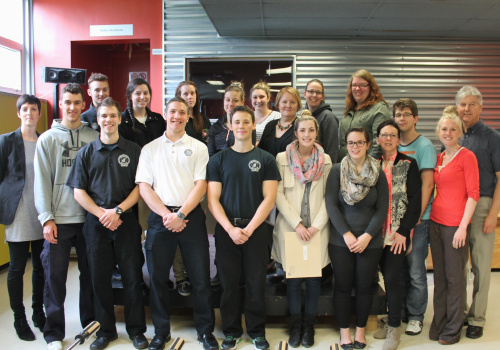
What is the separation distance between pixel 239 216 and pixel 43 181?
53.2 inches

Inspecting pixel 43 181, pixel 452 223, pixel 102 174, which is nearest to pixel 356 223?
pixel 452 223

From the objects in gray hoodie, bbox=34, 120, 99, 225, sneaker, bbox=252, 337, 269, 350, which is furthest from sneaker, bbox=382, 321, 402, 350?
gray hoodie, bbox=34, 120, 99, 225

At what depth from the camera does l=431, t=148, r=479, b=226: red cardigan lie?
2688mm

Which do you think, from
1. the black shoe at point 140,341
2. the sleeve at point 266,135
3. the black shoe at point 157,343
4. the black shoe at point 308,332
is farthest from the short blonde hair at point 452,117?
the black shoe at point 140,341

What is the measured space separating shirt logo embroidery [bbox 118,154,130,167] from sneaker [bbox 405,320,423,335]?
2.35 meters

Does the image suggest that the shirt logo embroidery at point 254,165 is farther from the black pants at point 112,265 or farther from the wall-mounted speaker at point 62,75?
the wall-mounted speaker at point 62,75

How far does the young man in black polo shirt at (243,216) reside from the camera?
262 centimetres

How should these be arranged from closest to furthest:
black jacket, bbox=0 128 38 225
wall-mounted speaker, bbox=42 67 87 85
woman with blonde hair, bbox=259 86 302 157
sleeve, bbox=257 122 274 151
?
black jacket, bbox=0 128 38 225 < woman with blonde hair, bbox=259 86 302 157 < sleeve, bbox=257 122 274 151 < wall-mounted speaker, bbox=42 67 87 85

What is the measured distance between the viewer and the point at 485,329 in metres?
3.02

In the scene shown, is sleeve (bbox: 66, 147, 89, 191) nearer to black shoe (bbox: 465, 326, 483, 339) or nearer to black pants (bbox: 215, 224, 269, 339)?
black pants (bbox: 215, 224, 269, 339)

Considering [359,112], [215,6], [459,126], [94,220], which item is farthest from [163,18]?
[459,126]

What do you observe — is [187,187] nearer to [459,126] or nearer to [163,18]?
[459,126]

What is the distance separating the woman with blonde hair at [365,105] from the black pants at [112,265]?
1.84m

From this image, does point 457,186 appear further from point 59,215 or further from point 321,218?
point 59,215
